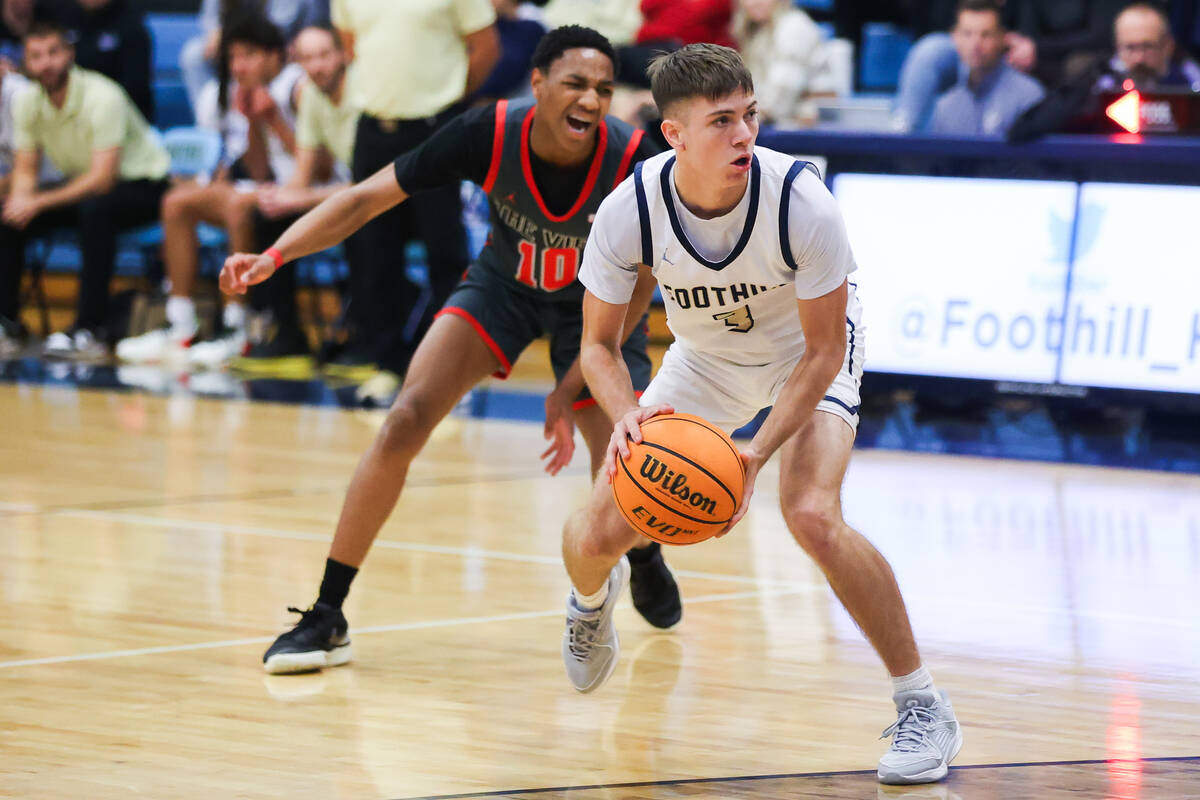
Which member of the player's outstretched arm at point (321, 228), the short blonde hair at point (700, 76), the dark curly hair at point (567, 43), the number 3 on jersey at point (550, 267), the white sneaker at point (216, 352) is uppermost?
the short blonde hair at point (700, 76)

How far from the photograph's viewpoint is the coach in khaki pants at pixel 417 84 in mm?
9789

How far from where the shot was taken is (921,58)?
33.6ft

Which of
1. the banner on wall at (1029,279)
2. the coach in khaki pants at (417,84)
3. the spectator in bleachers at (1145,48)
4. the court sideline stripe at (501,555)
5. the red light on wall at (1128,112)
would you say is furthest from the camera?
the coach in khaki pants at (417,84)

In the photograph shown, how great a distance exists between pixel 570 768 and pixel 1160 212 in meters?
5.89

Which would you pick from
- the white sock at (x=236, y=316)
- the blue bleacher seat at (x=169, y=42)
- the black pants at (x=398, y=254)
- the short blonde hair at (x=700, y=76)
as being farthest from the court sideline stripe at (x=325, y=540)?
the blue bleacher seat at (x=169, y=42)

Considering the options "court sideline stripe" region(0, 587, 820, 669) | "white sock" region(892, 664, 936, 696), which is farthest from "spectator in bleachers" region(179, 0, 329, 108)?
"white sock" region(892, 664, 936, 696)

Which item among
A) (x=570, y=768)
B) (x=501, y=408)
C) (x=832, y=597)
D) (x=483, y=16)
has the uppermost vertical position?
(x=483, y=16)

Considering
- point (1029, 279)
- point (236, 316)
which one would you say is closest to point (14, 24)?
point (236, 316)

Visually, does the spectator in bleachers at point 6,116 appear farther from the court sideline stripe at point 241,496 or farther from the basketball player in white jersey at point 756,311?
the basketball player in white jersey at point 756,311

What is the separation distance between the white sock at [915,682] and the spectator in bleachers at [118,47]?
990 cm

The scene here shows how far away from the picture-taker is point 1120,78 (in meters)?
9.05

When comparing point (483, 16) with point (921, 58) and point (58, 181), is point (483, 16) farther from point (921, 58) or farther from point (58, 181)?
point (58, 181)

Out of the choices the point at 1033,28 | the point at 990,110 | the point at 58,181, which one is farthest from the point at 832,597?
the point at 58,181

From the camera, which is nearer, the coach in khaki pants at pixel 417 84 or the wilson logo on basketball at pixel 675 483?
the wilson logo on basketball at pixel 675 483
